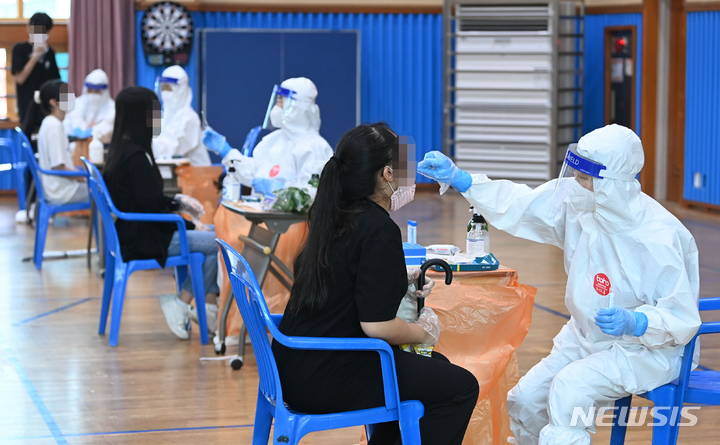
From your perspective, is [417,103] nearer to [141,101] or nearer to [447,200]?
[447,200]

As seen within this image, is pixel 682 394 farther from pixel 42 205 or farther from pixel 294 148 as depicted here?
pixel 42 205

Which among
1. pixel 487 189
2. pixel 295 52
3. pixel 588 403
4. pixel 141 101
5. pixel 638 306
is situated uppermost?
pixel 295 52

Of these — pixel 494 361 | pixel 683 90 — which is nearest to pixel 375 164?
pixel 494 361

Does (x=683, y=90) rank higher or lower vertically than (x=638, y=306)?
higher

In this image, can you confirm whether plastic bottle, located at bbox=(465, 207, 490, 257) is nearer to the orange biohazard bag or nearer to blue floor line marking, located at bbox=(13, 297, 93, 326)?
the orange biohazard bag

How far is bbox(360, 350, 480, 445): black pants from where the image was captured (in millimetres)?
2158

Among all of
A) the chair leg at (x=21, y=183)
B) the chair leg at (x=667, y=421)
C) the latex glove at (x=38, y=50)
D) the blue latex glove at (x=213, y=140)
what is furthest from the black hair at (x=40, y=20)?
the chair leg at (x=667, y=421)

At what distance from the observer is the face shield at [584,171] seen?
234 centimetres

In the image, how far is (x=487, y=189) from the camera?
8.68 ft

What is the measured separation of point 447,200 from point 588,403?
761cm

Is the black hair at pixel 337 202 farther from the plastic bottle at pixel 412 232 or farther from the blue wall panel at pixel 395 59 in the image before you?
the blue wall panel at pixel 395 59

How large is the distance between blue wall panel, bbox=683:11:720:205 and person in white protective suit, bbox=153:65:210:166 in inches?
196

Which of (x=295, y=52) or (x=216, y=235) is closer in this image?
(x=216, y=235)

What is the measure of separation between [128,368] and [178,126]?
3.16 metres
